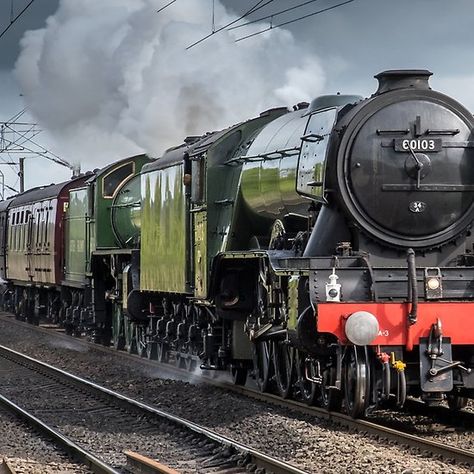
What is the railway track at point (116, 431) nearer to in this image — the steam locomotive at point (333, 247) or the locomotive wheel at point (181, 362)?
the steam locomotive at point (333, 247)

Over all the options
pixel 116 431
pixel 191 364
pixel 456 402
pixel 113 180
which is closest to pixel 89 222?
pixel 113 180

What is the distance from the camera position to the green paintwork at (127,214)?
18.9 meters

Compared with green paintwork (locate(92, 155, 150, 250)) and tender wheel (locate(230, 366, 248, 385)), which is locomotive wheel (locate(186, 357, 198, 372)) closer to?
tender wheel (locate(230, 366, 248, 385))

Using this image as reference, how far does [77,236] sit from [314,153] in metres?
13.0

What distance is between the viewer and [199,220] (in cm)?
1301

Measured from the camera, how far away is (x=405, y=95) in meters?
9.59

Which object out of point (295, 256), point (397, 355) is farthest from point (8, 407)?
point (397, 355)

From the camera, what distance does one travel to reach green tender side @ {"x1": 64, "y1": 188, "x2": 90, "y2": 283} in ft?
70.5

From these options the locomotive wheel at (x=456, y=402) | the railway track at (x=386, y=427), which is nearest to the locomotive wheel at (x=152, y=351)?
the railway track at (x=386, y=427)

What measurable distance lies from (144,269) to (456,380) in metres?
7.54

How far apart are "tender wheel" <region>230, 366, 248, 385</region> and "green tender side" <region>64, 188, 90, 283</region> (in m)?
8.34

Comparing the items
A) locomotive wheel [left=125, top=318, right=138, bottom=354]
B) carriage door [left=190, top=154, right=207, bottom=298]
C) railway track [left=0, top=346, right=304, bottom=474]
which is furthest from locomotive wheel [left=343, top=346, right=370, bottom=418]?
locomotive wheel [left=125, top=318, right=138, bottom=354]

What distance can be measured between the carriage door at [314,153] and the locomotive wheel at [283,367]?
1.90m

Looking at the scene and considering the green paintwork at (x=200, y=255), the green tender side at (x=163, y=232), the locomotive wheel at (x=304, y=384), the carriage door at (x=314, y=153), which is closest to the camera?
the carriage door at (x=314, y=153)
